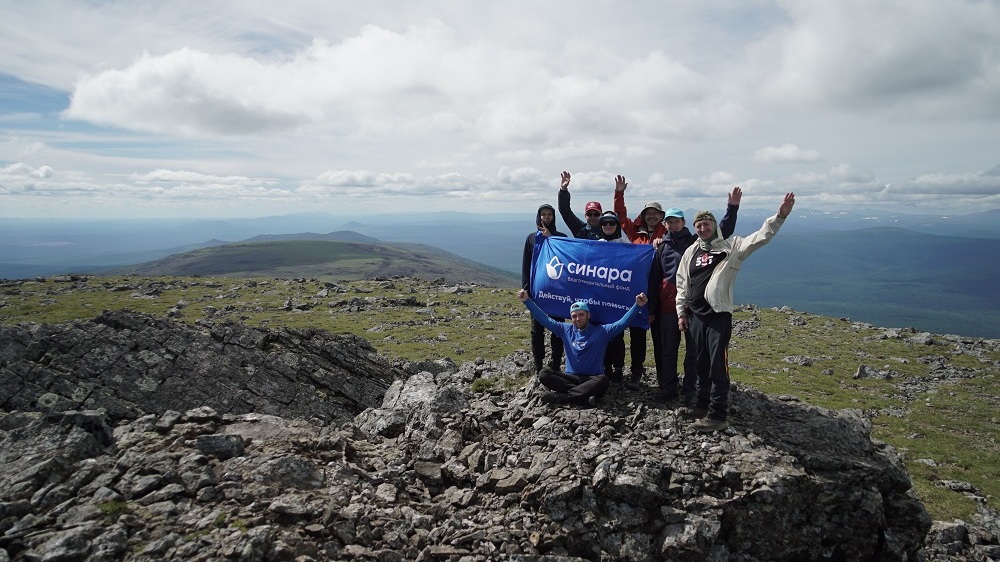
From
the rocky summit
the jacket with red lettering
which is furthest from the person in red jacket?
the rocky summit

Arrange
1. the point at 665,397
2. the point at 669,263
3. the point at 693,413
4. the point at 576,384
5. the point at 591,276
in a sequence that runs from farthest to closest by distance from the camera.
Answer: the point at 591,276 → the point at 665,397 → the point at 576,384 → the point at 669,263 → the point at 693,413

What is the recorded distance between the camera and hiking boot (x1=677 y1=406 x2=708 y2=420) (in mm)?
13660

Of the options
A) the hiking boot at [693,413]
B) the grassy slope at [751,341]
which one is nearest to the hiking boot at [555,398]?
the hiking boot at [693,413]

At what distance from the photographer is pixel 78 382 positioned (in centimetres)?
1808

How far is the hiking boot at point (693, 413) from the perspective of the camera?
13.7 m

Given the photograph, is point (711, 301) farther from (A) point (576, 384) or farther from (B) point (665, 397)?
(A) point (576, 384)

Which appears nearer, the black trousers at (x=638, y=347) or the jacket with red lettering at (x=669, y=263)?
the jacket with red lettering at (x=669, y=263)

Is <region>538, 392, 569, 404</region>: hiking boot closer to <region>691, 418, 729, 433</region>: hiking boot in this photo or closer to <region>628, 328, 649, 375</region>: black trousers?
<region>628, 328, 649, 375</region>: black trousers

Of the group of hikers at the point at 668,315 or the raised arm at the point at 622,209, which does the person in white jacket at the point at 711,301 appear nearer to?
the group of hikers at the point at 668,315

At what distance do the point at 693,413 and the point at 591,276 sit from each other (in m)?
5.25

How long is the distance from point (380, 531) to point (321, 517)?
1351 mm

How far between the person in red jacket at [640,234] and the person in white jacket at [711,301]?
1588mm

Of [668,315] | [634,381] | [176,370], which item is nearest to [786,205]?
[668,315]

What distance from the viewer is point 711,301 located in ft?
41.7
